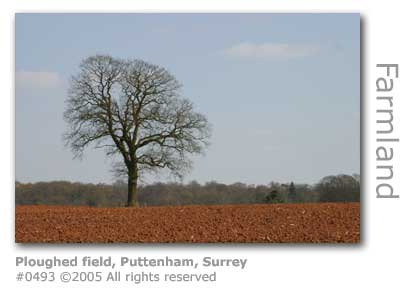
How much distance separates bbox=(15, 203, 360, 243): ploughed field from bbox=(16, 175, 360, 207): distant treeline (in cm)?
8

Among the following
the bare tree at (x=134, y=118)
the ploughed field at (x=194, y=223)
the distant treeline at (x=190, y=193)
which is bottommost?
the ploughed field at (x=194, y=223)

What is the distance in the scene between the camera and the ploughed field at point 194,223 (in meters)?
9.68

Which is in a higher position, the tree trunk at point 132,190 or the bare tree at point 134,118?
the bare tree at point 134,118

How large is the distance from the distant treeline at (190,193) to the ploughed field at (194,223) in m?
0.08

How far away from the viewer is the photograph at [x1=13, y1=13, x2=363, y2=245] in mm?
9664

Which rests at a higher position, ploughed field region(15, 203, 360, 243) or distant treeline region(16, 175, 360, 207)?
distant treeline region(16, 175, 360, 207)

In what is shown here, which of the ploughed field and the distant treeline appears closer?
the ploughed field

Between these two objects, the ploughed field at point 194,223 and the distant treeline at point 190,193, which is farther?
the distant treeline at point 190,193

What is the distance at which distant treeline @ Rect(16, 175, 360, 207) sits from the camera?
32.1ft

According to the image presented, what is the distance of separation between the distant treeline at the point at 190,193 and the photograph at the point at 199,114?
0.01m

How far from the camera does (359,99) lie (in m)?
9.60

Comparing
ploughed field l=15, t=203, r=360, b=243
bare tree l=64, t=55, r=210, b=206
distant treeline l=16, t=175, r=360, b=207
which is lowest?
ploughed field l=15, t=203, r=360, b=243

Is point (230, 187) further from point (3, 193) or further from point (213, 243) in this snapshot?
point (3, 193)
